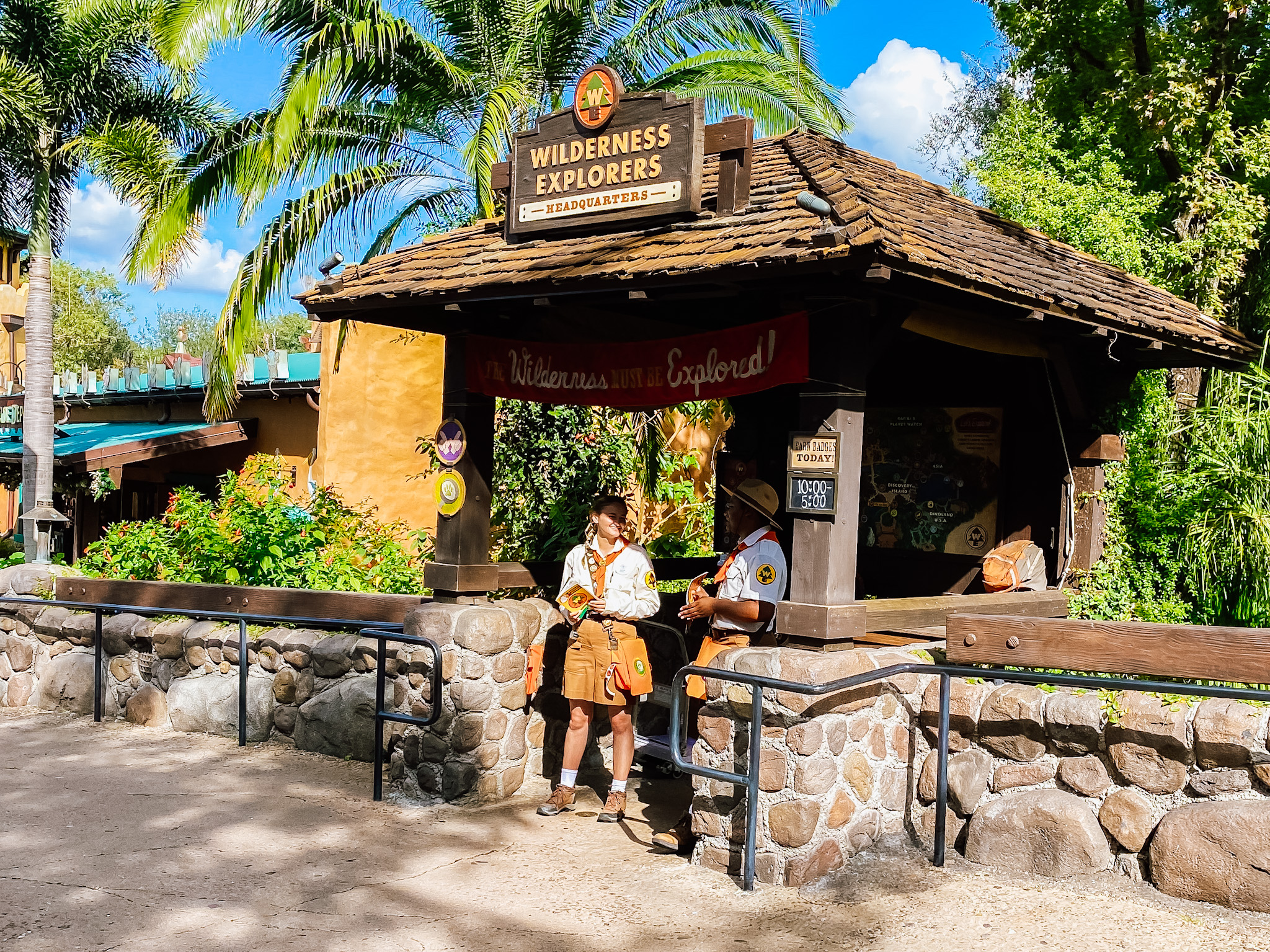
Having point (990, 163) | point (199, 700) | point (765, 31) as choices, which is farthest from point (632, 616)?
point (765, 31)

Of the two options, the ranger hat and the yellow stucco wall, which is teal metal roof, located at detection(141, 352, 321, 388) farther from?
the ranger hat

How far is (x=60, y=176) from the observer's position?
51.6 ft

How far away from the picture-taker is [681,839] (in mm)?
5578

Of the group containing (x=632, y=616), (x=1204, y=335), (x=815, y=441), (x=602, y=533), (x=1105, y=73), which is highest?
(x=1105, y=73)

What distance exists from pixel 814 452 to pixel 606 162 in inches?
82.4

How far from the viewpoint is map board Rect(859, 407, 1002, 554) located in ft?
25.4

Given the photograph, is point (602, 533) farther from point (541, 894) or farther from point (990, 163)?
point (990, 163)

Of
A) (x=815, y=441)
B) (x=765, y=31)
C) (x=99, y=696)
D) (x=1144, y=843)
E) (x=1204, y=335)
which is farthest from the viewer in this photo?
(x=765, y=31)

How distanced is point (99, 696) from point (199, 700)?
3.26 ft

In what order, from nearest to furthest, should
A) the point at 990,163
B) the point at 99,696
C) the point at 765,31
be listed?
the point at 99,696 < the point at 990,163 < the point at 765,31

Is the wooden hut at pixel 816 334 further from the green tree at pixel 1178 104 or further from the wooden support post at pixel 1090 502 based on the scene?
the green tree at pixel 1178 104

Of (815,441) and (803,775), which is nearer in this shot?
(803,775)

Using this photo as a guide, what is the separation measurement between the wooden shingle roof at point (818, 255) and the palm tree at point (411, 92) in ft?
17.5

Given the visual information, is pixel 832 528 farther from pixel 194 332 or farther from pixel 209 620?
pixel 194 332
